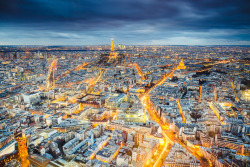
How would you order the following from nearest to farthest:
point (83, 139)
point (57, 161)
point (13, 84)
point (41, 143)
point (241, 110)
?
point (57, 161) → point (41, 143) → point (83, 139) → point (241, 110) → point (13, 84)

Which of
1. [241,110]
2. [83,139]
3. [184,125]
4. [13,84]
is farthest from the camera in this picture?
[13,84]

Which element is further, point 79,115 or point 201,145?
point 79,115

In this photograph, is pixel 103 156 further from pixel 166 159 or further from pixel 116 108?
pixel 116 108

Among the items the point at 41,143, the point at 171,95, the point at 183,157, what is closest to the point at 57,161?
the point at 41,143

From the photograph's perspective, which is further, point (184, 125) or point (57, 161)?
point (184, 125)

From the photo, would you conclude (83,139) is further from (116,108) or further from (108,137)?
(116,108)

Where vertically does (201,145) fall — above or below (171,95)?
below

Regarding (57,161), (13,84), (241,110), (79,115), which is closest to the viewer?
(57,161)

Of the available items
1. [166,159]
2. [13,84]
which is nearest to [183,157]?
[166,159]

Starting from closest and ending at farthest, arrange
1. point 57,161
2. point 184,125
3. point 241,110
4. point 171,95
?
point 57,161, point 184,125, point 241,110, point 171,95
